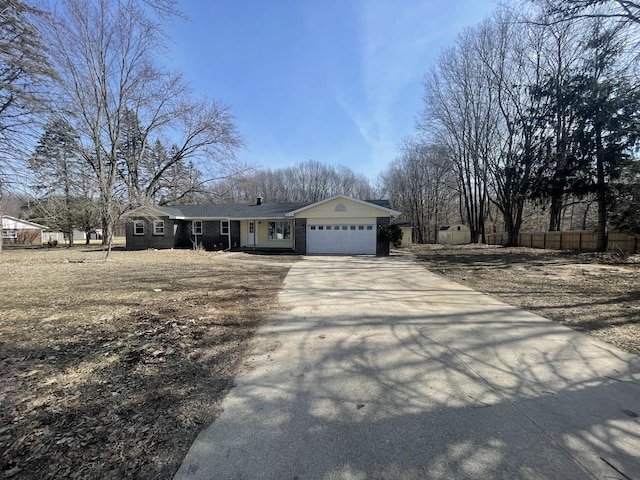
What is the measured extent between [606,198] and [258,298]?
67.7ft

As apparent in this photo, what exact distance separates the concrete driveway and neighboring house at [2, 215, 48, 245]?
150 ft

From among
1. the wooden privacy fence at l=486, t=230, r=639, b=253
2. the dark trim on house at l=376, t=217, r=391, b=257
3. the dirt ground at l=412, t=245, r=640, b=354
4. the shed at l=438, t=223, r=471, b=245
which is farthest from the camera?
the shed at l=438, t=223, r=471, b=245

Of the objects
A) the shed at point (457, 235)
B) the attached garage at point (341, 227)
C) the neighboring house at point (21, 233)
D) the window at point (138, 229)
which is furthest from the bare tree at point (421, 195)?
the neighboring house at point (21, 233)

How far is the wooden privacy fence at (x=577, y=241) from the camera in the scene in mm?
16922

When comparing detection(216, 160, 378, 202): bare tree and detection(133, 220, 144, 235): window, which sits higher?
detection(216, 160, 378, 202): bare tree

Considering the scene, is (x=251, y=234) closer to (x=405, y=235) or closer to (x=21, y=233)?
(x=405, y=235)

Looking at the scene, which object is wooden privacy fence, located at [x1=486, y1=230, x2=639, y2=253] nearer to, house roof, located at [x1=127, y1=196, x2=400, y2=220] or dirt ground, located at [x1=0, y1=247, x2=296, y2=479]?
house roof, located at [x1=127, y1=196, x2=400, y2=220]

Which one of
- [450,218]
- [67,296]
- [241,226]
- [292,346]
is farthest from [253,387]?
[450,218]

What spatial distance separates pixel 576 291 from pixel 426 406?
25.0 ft

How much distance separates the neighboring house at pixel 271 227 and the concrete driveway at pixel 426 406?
46.2 feet

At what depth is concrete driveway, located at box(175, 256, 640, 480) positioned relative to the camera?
204 cm

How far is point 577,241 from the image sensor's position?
20016 mm

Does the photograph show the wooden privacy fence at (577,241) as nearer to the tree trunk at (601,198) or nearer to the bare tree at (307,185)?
the tree trunk at (601,198)

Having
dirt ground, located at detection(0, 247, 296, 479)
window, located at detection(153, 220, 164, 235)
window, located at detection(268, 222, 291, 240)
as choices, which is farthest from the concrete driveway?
window, located at detection(153, 220, 164, 235)
